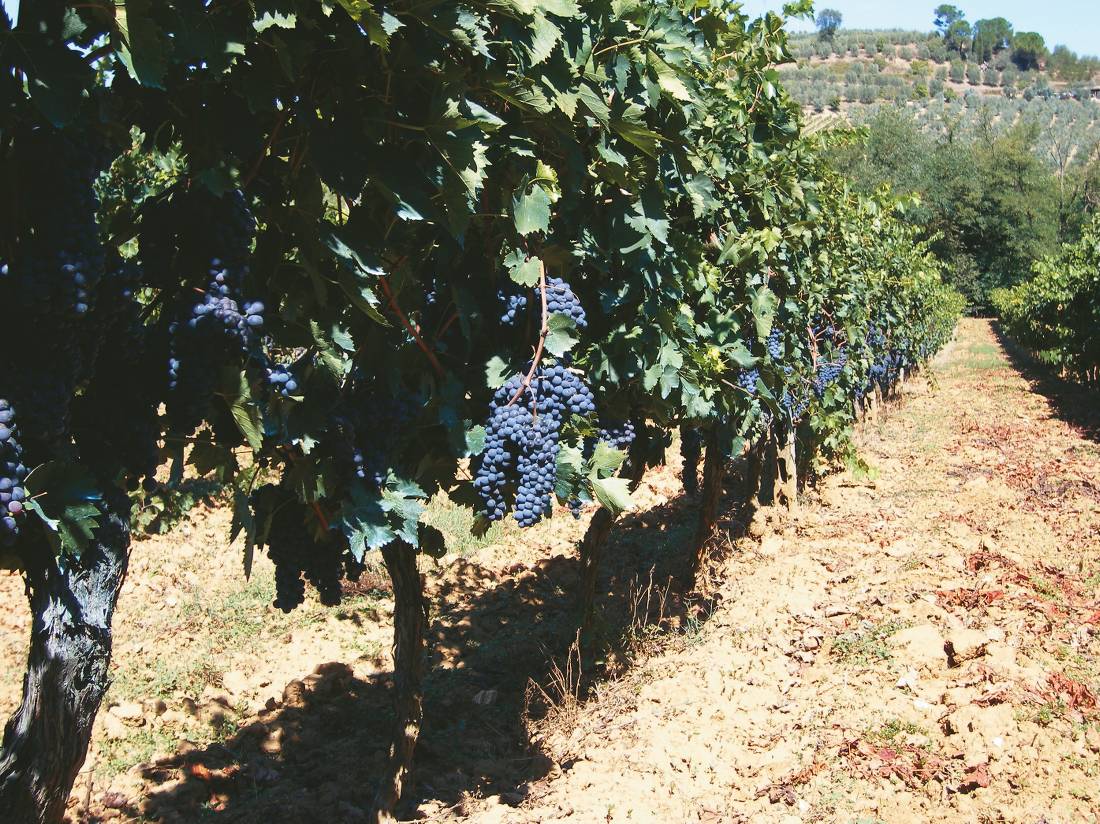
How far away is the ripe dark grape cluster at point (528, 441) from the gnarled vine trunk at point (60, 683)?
1.06m

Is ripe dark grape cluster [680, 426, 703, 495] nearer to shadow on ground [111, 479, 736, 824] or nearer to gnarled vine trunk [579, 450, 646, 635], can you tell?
gnarled vine trunk [579, 450, 646, 635]

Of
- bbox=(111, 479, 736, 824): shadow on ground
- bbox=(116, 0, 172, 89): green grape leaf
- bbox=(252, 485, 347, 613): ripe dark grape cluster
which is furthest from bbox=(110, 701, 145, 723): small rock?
bbox=(116, 0, 172, 89): green grape leaf

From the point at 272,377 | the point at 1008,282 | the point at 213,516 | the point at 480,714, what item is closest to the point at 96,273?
the point at 272,377

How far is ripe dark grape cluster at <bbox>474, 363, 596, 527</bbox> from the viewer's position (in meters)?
2.76

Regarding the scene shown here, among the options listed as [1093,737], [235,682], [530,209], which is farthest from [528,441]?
[235,682]

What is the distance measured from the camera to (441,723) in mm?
5363

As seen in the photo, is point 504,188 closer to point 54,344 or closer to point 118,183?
point 54,344

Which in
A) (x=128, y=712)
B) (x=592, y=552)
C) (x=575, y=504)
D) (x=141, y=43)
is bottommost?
(x=128, y=712)

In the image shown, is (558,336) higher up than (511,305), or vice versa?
(511,305)

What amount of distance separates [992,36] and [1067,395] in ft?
442

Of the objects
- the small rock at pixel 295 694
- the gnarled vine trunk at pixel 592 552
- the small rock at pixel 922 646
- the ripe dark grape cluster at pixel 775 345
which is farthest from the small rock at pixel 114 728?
the ripe dark grape cluster at pixel 775 345

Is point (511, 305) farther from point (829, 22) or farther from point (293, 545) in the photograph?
point (829, 22)

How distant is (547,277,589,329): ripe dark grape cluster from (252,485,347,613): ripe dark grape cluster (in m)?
1.03

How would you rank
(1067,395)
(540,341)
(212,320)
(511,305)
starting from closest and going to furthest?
1. (212,320)
2. (540,341)
3. (511,305)
4. (1067,395)
